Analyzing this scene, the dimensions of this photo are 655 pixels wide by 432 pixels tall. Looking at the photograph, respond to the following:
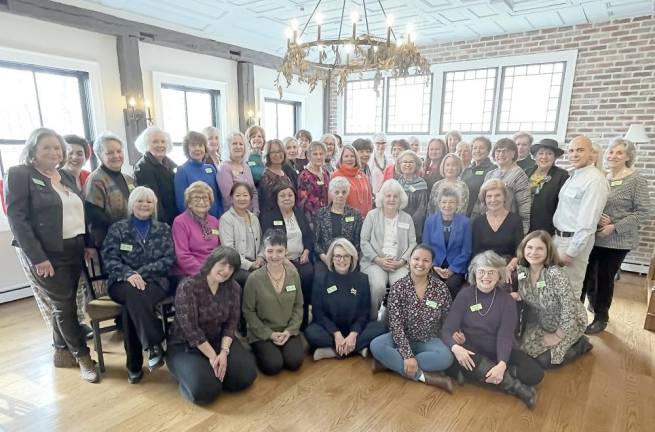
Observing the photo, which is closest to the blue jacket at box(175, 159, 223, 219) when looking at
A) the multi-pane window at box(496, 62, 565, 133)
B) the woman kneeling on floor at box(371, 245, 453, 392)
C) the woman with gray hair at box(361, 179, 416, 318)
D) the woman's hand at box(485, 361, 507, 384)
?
the woman with gray hair at box(361, 179, 416, 318)

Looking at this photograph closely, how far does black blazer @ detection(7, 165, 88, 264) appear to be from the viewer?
2.23 meters

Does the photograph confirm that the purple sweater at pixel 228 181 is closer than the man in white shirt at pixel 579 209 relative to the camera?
No

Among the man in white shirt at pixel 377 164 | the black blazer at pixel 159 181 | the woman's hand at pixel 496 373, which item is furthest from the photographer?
the man in white shirt at pixel 377 164

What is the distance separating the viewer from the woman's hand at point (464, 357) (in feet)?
7.97

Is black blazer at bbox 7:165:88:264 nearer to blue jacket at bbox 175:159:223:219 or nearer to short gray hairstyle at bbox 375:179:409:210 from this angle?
blue jacket at bbox 175:159:223:219

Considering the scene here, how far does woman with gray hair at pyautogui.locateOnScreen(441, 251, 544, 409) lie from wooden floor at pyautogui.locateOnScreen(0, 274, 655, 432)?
5.1 inches

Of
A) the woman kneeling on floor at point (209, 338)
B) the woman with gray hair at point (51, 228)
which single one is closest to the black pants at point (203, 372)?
the woman kneeling on floor at point (209, 338)

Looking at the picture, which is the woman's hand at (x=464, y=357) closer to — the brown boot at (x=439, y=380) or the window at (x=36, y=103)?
the brown boot at (x=439, y=380)

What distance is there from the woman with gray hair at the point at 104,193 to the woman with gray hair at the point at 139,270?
223 millimetres

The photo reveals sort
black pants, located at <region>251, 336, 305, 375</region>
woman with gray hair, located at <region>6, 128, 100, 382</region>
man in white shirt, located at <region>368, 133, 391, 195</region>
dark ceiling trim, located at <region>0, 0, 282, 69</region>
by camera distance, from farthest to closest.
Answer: man in white shirt, located at <region>368, 133, 391, 195</region>
dark ceiling trim, located at <region>0, 0, 282, 69</region>
black pants, located at <region>251, 336, 305, 375</region>
woman with gray hair, located at <region>6, 128, 100, 382</region>

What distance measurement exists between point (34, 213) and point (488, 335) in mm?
3024

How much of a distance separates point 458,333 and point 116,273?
2346mm

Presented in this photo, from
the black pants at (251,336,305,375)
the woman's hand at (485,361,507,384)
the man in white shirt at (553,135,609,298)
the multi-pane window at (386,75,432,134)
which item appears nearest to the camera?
the woman's hand at (485,361,507,384)

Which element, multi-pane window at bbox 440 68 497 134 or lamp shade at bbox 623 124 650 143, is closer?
lamp shade at bbox 623 124 650 143
